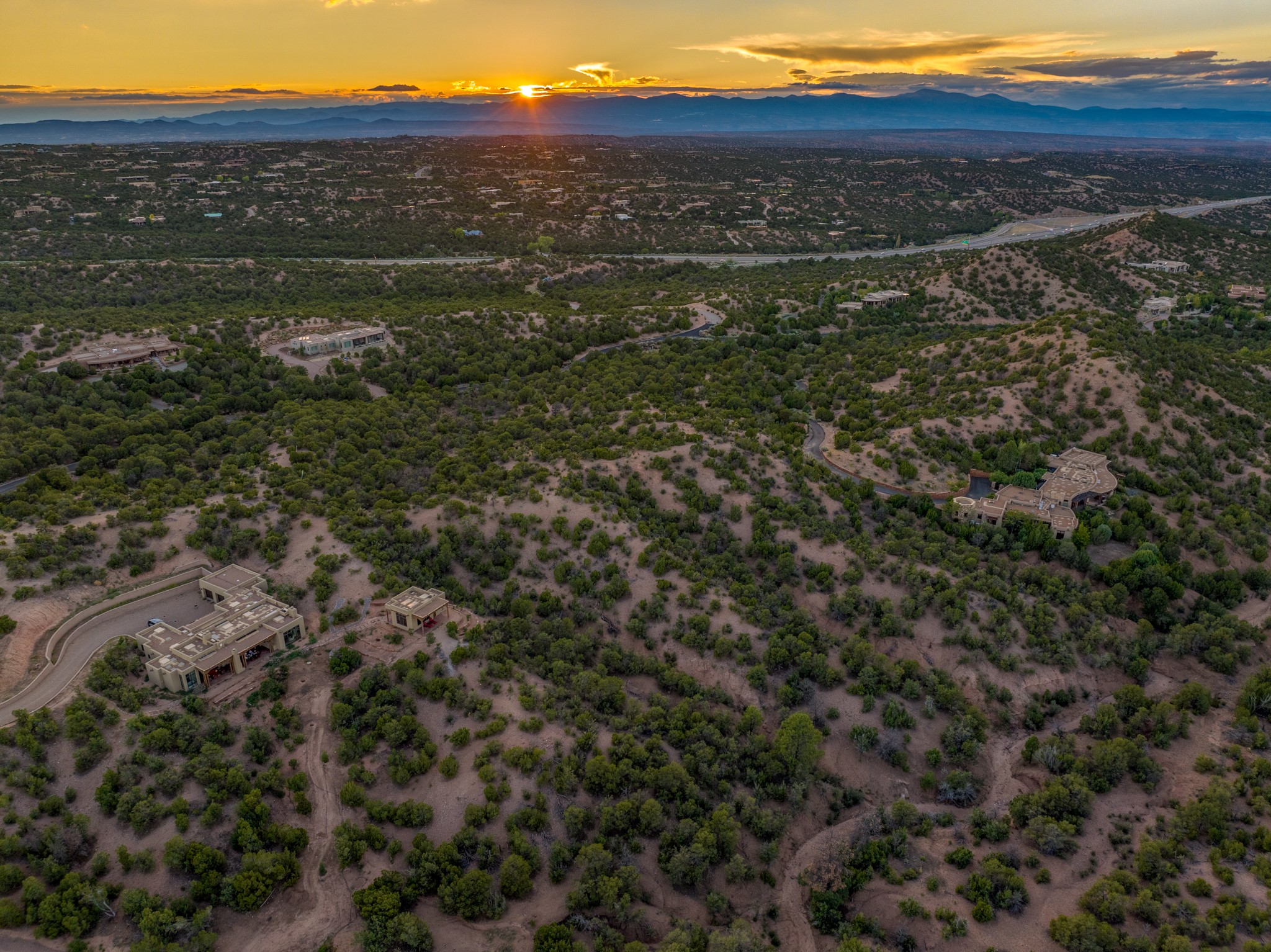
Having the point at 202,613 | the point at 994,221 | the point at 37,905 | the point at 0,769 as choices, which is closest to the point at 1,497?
the point at 202,613

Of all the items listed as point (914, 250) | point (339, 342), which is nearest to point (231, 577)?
point (339, 342)

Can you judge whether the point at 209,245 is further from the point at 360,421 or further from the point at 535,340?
the point at 360,421

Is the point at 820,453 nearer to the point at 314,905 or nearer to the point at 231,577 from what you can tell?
the point at 231,577

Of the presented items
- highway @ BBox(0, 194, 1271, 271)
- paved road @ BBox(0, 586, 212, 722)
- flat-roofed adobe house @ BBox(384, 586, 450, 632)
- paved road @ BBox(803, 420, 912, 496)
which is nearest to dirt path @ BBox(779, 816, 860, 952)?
flat-roofed adobe house @ BBox(384, 586, 450, 632)

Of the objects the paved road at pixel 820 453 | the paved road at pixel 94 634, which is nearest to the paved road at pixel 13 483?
the paved road at pixel 94 634

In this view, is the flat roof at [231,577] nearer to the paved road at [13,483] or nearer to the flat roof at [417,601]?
the flat roof at [417,601]

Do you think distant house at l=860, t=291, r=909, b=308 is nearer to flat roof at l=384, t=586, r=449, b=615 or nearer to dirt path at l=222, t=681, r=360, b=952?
flat roof at l=384, t=586, r=449, b=615
